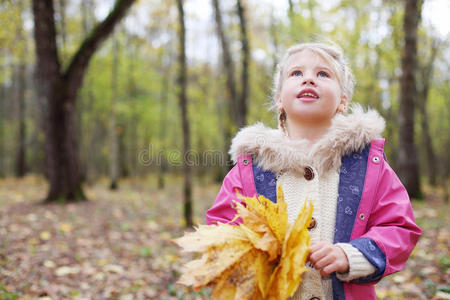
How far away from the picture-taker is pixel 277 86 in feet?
6.67

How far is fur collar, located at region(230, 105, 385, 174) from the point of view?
1.60m

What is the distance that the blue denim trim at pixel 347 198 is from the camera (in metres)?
1.52

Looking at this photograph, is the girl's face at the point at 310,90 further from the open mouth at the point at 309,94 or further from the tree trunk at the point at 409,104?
the tree trunk at the point at 409,104

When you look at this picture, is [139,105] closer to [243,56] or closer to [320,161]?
[243,56]

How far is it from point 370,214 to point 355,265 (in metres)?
0.31

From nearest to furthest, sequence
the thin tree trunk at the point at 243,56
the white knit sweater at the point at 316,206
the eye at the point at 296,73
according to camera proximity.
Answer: the white knit sweater at the point at 316,206 < the eye at the point at 296,73 < the thin tree trunk at the point at 243,56

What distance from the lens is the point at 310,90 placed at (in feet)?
5.44

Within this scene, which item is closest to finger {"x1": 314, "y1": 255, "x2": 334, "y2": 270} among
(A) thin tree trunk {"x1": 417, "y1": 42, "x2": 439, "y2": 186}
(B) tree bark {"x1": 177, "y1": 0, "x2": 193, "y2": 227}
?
(B) tree bark {"x1": 177, "y1": 0, "x2": 193, "y2": 227}

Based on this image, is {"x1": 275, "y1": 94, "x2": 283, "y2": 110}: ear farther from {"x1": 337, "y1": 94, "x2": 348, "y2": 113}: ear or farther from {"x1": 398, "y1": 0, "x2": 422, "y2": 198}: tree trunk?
{"x1": 398, "y1": 0, "x2": 422, "y2": 198}: tree trunk

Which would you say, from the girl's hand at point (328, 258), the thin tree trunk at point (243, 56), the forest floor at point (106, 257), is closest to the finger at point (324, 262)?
the girl's hand at point (328, 258)

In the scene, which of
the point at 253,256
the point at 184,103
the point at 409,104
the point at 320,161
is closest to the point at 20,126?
the point at 184,103

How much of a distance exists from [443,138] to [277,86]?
81.5 feet

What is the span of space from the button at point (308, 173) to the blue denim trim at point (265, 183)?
154 mm

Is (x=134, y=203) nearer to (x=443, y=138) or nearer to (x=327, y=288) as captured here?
(x=327, y=288)
